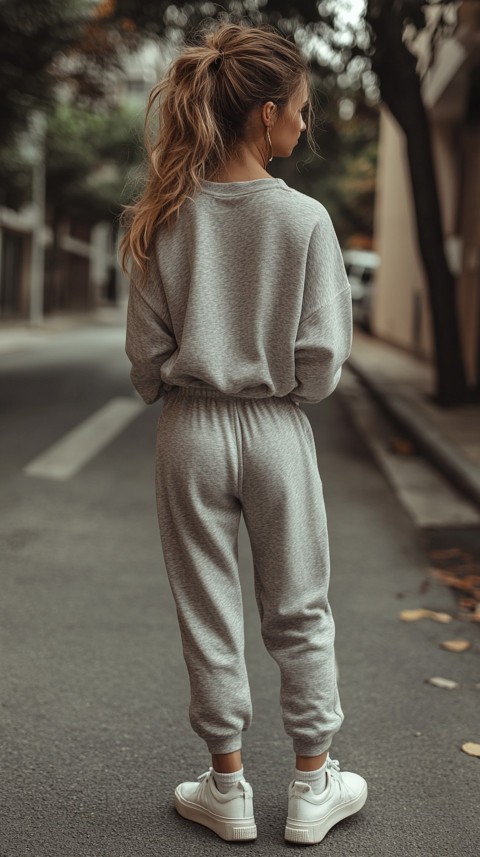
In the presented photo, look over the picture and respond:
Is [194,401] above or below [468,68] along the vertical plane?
below

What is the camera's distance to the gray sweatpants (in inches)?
92.0

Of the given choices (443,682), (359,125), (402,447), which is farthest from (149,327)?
(359,125)

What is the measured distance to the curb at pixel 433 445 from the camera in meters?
7.05

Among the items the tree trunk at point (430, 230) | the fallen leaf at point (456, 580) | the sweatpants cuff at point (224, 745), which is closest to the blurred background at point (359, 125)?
the tree trunk at point (430, 230)

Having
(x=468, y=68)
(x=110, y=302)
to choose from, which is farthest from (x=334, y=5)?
(x=110, y=302)

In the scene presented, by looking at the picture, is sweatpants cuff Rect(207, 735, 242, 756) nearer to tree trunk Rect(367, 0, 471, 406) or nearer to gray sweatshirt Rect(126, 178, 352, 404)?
gray sweatshirt Rect(126, 178, 352, 404)

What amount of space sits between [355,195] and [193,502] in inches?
1510

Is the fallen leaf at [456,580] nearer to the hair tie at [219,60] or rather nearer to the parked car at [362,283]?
the hair tie at [219,60]

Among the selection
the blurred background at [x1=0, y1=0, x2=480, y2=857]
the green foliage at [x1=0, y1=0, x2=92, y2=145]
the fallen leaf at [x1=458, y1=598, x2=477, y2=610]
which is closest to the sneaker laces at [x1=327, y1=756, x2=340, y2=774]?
the blurred background at [x1=0, y1=0, x2=480, y2=857]

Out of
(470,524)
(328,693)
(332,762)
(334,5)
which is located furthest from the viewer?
(334,5)

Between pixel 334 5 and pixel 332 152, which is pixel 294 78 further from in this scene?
pixel 332 152

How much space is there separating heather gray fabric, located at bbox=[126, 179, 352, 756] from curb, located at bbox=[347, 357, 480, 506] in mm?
4389

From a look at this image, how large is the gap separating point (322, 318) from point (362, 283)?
29.3 metres

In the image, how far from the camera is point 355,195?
129 ft
